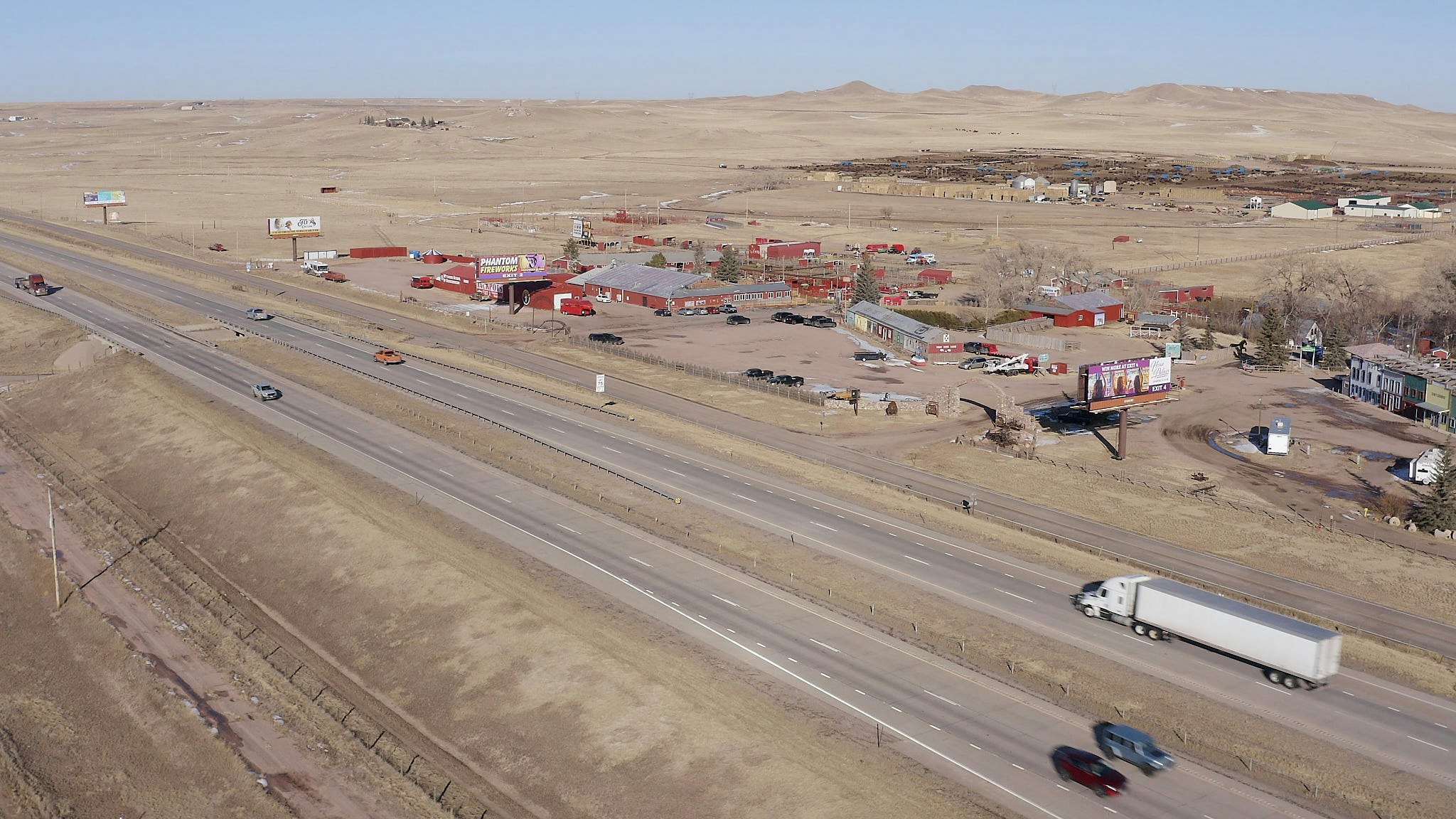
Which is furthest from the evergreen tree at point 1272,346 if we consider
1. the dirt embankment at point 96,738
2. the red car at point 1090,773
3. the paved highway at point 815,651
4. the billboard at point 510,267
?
the dirt embankment at point 96,738

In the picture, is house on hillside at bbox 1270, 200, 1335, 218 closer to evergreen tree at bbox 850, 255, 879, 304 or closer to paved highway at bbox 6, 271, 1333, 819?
evergreen tree at bbox 850, 255, 879, 304

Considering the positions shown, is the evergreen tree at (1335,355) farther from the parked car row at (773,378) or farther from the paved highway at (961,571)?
the paved highway at (961,571)

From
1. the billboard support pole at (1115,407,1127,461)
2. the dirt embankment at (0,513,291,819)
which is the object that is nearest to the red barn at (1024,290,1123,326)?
the billboard support pole at (1115,407,1127,461)

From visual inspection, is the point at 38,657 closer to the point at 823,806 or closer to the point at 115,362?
the point at 823,806

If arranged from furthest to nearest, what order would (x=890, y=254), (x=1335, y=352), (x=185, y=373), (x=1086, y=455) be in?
(x=890, y=254)
(x=1335, y=352)
(x=185, y=373)
(x=1086, y=455)

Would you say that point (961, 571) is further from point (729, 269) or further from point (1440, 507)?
point (729, 269)

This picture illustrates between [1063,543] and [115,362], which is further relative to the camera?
[115,362]

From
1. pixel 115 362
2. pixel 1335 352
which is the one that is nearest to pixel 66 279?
pixel 115 362
